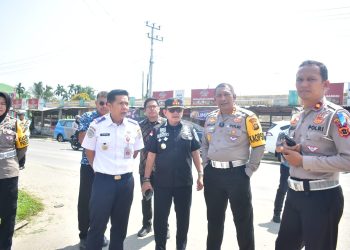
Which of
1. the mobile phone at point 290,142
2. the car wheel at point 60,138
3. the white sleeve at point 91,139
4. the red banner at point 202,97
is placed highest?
the red banner at point 202,97

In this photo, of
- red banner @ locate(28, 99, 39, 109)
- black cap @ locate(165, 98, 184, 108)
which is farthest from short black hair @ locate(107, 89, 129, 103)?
Result: red banner @ locate(28, 99, 39, 109)

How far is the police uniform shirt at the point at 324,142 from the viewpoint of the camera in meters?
2.33

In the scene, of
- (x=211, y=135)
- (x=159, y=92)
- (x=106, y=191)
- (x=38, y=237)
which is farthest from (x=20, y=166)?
(x=159, y=92)

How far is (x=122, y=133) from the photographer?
3553 millimetres

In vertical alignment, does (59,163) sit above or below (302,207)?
below

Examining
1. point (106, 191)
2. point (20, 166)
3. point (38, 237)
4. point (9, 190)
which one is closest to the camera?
point (106, 191)

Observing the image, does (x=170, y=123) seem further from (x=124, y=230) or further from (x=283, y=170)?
(x=283, y=170)

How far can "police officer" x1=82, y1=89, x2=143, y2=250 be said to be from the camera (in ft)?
11.0

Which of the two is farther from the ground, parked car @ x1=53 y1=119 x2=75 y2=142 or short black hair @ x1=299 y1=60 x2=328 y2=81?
short black hair @ x1=299 y1=60 x2=328 y2=81

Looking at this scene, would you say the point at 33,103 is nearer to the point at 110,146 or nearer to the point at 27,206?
the point at 27,206

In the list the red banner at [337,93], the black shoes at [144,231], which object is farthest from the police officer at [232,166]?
the red banner at [337,93]

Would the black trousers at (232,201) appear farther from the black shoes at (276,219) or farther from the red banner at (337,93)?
the red banner at (337,93)

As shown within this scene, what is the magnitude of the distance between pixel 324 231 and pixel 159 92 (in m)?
24.3

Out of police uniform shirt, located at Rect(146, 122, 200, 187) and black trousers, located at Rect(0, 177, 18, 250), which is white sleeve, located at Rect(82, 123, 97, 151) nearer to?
police uniform shirt, located at Rect(146, 122, 200, 187)
